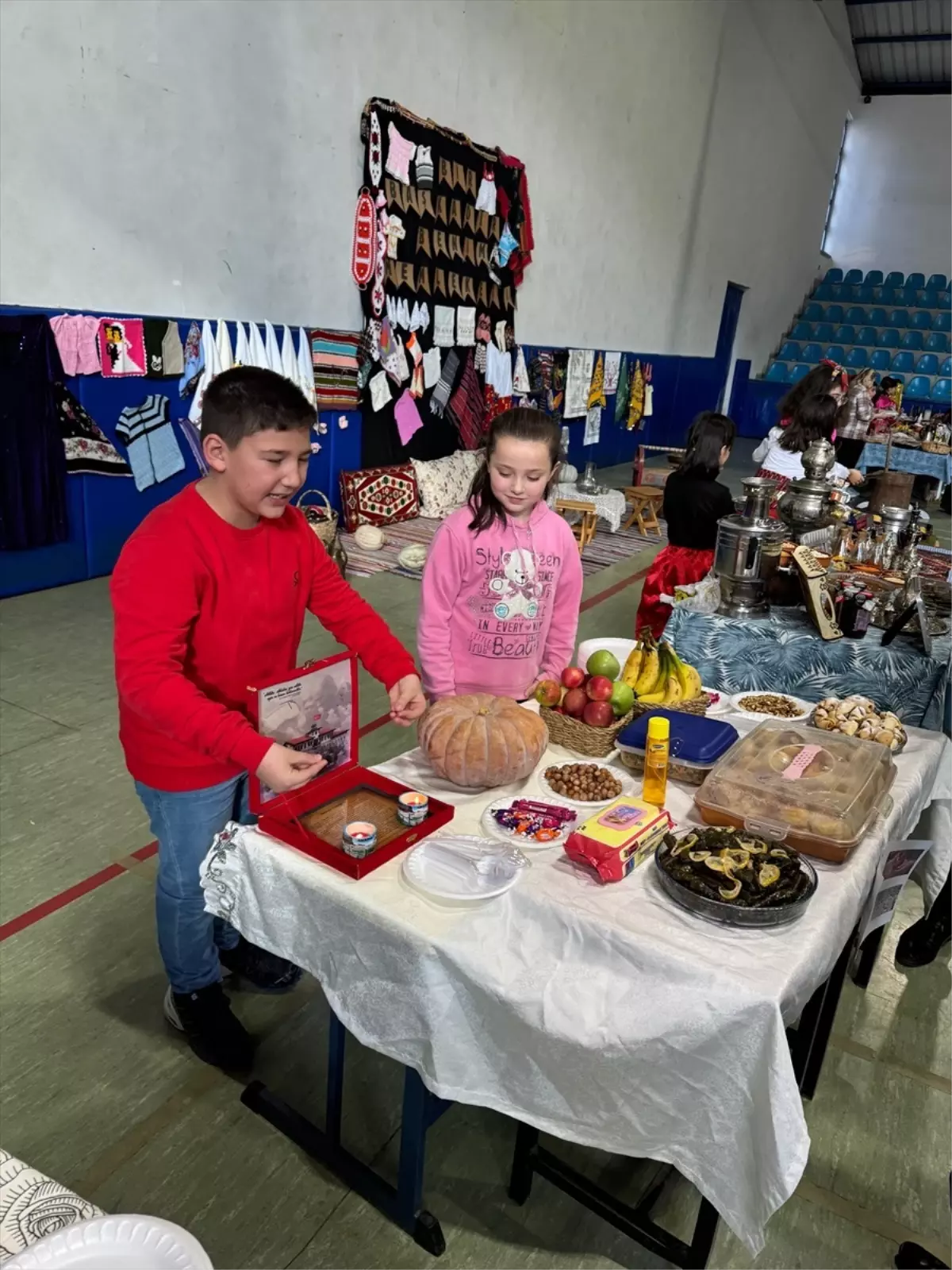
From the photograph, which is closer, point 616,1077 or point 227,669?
point 616,1077

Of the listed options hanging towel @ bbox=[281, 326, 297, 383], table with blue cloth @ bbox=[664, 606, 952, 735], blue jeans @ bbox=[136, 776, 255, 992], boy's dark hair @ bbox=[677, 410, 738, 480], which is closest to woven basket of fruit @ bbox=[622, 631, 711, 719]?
table with blue cloth @ bbox=[664, 606, 952, 735]

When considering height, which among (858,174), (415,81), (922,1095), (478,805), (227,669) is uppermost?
(858,174)

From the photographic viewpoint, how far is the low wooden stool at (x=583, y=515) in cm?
788

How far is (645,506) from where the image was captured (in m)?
9.16

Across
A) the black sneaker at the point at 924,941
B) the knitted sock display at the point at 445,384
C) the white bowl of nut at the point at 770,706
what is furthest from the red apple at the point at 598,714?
the knitted sock display at the point at 445,384

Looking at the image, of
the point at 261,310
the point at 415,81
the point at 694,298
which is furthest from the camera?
the point at 694,298

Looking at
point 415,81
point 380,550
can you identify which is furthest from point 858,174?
point 380,550

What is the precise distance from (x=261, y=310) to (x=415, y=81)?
8.49 ft

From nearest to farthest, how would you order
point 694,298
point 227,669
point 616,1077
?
point 616,1077, point 227,669, point 694,298

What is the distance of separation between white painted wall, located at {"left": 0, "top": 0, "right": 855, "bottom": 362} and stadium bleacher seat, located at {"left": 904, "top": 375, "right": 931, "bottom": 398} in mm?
5270

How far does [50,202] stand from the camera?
485 cm

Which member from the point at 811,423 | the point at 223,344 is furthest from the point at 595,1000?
the point at 223,344

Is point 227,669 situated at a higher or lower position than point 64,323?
lower

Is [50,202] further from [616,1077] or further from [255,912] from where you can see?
[616,1077]
